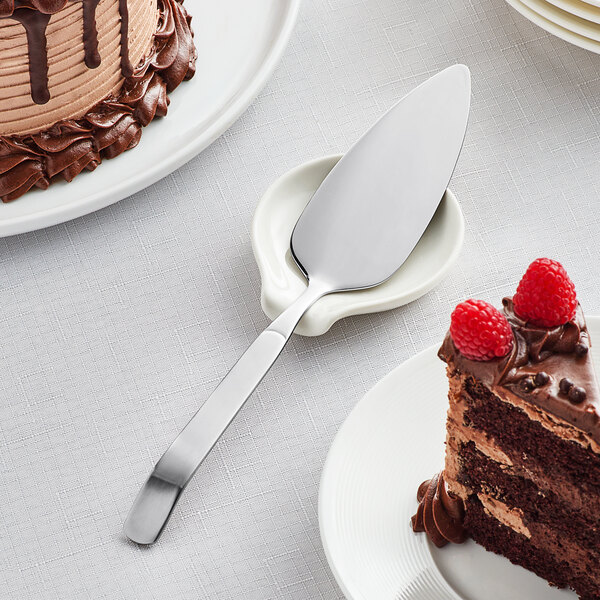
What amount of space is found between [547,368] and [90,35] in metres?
0.75

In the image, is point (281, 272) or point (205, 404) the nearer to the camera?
point (205, 404)

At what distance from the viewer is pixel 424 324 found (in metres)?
1.25

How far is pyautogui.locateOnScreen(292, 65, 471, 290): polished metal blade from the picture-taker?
1.24 m

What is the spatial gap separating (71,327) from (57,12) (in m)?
0.41

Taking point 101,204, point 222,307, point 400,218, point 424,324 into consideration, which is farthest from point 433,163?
point 101,204

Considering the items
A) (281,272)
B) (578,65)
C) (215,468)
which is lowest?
(215,468)

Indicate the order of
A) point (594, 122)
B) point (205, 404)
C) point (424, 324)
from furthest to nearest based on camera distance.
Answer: point (594, 122), point (424, 324), point (205, 404)

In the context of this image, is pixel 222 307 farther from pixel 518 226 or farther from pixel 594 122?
pixel 594 122

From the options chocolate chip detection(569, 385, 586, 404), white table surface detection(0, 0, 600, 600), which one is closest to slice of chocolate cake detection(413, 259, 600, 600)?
chocolate chip detection(569, 385, 586, 404)

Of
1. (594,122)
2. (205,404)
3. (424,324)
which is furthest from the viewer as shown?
(594,122)

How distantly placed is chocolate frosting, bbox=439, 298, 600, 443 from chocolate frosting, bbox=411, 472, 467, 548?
0.17m

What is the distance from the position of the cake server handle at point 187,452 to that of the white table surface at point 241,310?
3 cm

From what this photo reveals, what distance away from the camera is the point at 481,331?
91cm

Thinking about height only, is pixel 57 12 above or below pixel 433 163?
above
